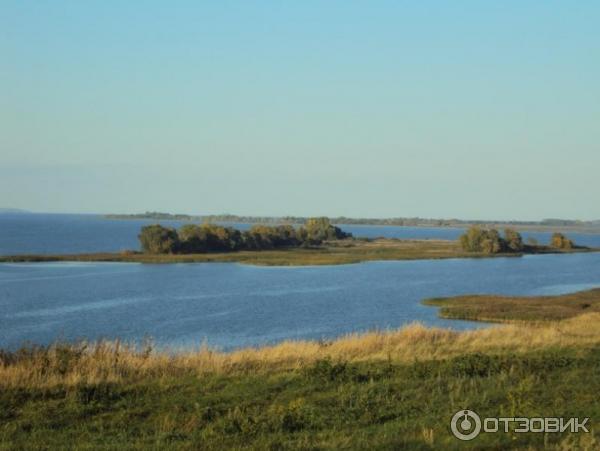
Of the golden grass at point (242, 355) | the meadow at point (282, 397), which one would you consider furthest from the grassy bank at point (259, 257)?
the meadow at point (282, 397)

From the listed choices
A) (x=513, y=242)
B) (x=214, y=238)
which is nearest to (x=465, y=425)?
(x=214, y=238)

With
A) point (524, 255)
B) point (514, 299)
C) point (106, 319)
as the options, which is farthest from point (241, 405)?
point (524, 255)

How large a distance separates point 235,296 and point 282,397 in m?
45.6

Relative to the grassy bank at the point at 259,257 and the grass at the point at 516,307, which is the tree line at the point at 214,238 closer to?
the grassy bank at the point at 259,257

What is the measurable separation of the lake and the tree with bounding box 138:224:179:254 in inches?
613

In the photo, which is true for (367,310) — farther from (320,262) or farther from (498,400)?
(320,262)

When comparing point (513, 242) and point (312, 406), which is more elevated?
point (513, 242)

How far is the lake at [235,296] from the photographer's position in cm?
4009

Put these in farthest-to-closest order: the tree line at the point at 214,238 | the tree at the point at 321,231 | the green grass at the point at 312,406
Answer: the tree at the point at 321,231
the tree line at the point at 214,238
the green grass at the point at 312,406

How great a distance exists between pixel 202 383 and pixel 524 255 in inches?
4783

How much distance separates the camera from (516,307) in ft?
165

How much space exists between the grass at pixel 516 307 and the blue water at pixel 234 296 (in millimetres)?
2021

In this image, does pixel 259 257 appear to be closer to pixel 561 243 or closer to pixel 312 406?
pixel 561 243

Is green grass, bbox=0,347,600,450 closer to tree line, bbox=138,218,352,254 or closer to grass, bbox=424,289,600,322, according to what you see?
grass, bbox=424,289,600,322
